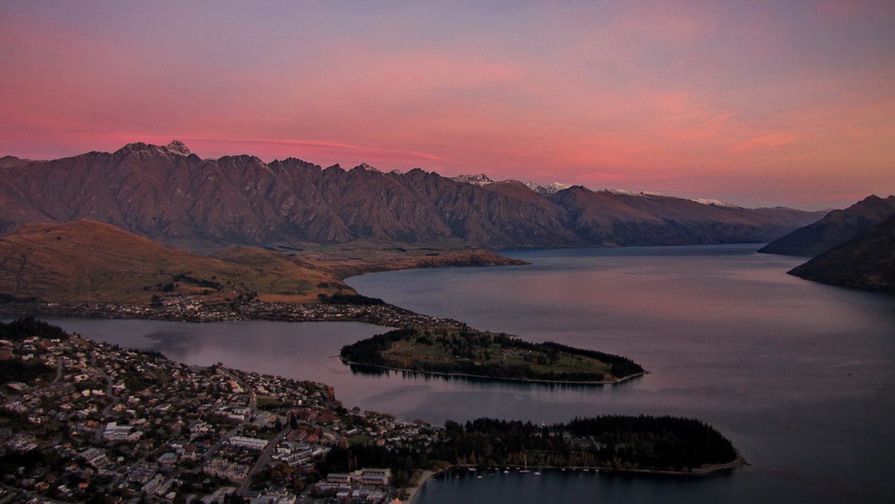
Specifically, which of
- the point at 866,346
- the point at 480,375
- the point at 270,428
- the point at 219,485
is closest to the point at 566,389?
the point at 480,375

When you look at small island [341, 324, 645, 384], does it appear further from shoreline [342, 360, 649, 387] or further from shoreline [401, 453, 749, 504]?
shoreline [401, 453, 749, 504]

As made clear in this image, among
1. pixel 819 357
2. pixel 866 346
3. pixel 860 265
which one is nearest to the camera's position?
pixel 819 357

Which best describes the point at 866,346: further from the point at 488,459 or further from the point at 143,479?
the point at 143,479

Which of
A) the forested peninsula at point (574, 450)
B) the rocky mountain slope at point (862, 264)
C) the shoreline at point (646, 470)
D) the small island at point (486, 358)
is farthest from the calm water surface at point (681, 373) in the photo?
the rocky mountain slope at point (862, 264)

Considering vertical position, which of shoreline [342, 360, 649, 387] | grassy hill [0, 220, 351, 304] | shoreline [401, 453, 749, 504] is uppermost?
grassy hill [0, 220, 351, 304]

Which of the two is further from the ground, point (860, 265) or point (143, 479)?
point (860, 265)

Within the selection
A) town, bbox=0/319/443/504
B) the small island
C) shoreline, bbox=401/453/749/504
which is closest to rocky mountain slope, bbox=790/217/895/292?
the small island

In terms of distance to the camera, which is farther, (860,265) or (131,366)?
(860,265)
